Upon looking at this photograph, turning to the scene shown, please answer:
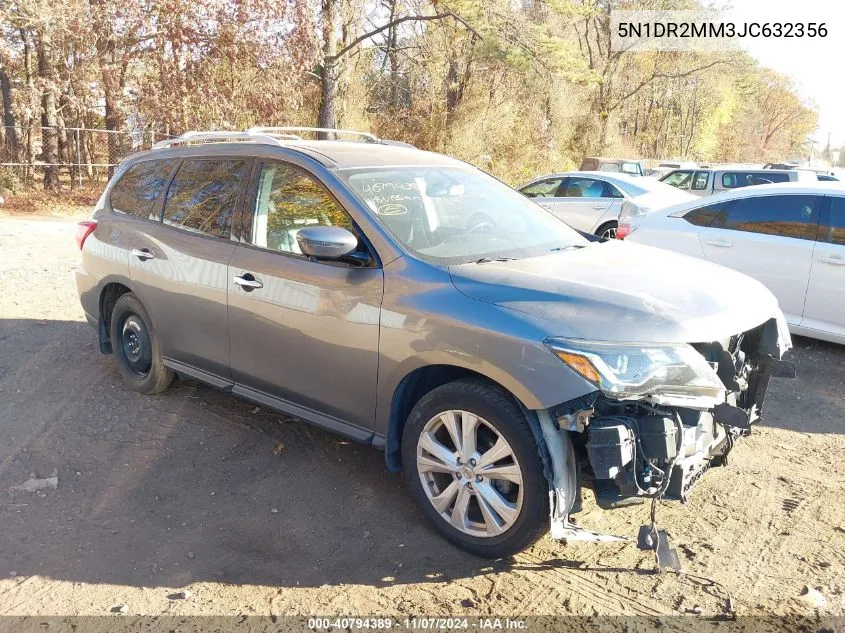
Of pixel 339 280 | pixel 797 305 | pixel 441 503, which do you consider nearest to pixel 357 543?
pixel 441 503

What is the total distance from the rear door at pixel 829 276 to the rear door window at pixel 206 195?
16.4 ft

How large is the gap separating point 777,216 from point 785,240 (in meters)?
0.30

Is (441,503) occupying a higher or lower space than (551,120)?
lower

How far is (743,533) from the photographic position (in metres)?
3.59

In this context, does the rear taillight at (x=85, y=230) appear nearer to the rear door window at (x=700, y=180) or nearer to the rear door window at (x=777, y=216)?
the rear door window at (x=777, y=216)

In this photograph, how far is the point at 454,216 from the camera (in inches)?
163

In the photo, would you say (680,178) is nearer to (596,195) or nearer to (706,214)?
(596,195)

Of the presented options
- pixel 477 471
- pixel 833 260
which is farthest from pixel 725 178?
pixel 477 471

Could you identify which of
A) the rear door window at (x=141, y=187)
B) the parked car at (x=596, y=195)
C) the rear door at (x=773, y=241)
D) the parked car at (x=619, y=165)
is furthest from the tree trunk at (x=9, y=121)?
the rear door at (x=773, y=241)

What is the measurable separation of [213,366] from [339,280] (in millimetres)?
1376

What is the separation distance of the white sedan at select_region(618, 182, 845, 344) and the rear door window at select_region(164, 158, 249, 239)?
4.73 meters

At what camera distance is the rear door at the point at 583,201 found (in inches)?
483

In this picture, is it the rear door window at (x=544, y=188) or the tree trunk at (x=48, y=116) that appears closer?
the rear door window at (x=544, y=188)

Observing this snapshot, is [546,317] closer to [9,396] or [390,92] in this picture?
[9,396]
